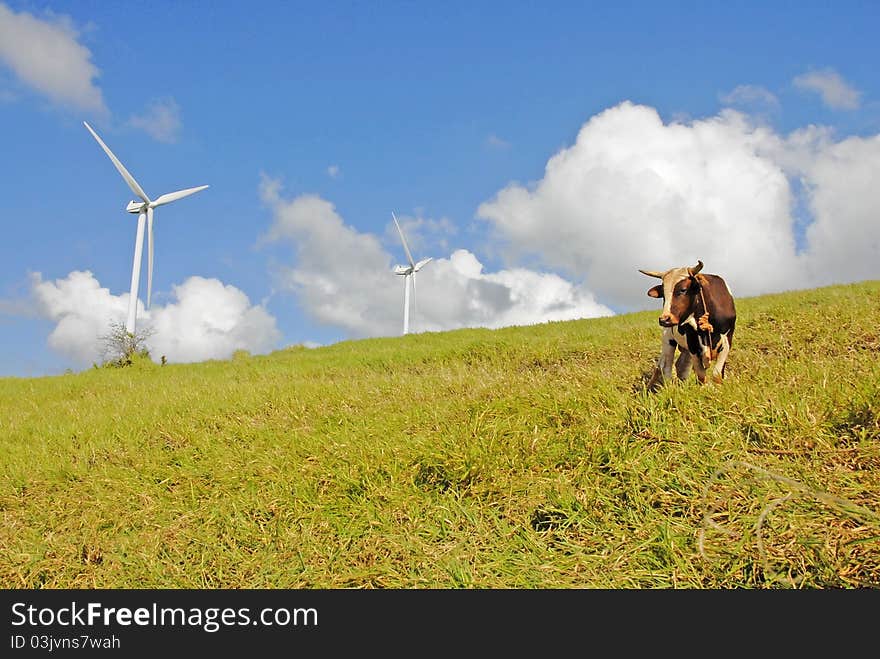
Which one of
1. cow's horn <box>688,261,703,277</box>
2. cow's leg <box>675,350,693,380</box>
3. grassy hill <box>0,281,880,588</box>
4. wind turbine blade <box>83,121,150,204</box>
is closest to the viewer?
grassy hill <box>0,281,880,588</box>

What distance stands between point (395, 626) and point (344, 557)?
113 cm

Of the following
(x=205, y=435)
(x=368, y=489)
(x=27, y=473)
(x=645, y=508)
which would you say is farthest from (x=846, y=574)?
(x=27, y=473)

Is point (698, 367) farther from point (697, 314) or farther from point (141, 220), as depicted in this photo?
point (141, 220)

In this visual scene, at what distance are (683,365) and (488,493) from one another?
168 inches

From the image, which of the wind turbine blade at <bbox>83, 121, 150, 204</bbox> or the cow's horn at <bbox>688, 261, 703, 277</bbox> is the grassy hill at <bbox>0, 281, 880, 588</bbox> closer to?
the cow's horn at <bbox>688, 261, 703, 277</bbox>

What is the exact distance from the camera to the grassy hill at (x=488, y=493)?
3.38m

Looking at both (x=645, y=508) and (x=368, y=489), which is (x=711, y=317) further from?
(x=368, y=489)

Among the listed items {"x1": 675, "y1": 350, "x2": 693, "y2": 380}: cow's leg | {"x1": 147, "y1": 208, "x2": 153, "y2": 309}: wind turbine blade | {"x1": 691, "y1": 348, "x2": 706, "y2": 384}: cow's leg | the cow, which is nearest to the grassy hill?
{"x1": 691, "y1": 348, "x2": 706, "y2": 384}: cow's leg

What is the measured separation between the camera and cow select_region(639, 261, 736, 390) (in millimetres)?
6824

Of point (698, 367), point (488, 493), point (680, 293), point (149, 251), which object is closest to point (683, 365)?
point (698, 367)

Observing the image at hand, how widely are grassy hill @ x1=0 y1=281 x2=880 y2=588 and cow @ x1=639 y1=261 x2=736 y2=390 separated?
68 cm

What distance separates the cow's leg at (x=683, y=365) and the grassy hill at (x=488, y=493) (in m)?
0.88

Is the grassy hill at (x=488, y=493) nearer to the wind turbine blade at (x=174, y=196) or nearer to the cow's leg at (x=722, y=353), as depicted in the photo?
the cow's leg at (x=722, y=353)

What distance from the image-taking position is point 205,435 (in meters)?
6.97
